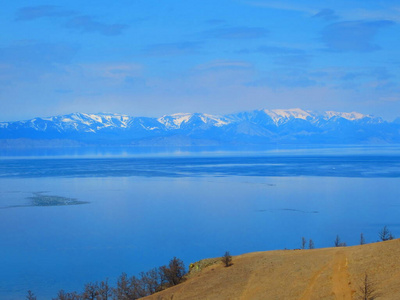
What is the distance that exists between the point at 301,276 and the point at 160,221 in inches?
941

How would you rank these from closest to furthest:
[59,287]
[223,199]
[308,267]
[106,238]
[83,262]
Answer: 1. [308,267]
2. [59,287]
3. [83,262]
4. [106,238]
5. [223,199]

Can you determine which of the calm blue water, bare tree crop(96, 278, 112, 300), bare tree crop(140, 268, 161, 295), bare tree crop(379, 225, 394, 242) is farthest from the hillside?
the calm blue water

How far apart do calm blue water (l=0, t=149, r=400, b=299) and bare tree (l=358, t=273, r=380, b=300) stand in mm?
14046

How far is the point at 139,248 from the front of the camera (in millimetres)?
31781

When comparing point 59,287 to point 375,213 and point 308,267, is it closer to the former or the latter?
point 308,267

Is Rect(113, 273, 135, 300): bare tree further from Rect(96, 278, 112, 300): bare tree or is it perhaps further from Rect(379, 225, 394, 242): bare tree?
Rect(379, 225, 394, 242): bare tree

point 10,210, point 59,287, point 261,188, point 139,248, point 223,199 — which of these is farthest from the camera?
point 261,188

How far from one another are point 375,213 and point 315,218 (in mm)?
5950

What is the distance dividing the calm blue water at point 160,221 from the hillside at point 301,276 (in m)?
8.45

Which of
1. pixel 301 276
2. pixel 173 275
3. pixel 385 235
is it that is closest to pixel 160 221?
pixel 385 235

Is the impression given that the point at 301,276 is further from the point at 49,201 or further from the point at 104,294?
the point at 49,201

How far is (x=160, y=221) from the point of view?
1596 inches

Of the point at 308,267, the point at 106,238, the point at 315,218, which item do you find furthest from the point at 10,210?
the point at 308,267

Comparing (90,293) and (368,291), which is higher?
(368,291)
